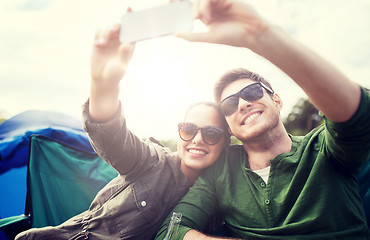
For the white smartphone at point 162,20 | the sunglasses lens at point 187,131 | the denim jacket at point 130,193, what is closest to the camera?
the white smartphone at point 162,20

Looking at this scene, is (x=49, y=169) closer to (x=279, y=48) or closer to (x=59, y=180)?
(x=59, y=180)

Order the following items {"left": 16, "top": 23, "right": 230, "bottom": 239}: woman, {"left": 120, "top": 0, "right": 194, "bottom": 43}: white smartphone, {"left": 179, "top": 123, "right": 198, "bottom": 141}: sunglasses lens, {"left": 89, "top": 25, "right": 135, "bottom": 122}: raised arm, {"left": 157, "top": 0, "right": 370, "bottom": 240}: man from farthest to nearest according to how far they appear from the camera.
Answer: {"left": 179, "top": 123, "right": 198, "bottom": 141}: sunglasses lens
{"left": 16, "top": 23, "right": 230, "bottom": 239}: woman
{"left": 89, "top": 25, "right": 135, "bottom": 122}: raised arm
{"left": 157, "top": 0, "right": 370, "bottom": 240}: man
{"left": 120, "top": 0, "right": 194, "bottom": 43}: white smartphone

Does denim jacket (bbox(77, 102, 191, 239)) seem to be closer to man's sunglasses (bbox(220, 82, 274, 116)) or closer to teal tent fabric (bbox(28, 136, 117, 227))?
man's sunglasses (bbox(220, 82, 274, 116))

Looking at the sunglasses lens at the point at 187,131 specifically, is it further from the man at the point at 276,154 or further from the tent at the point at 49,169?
the tent at the point at 49,169

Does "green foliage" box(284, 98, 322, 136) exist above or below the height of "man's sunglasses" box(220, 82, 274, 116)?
above

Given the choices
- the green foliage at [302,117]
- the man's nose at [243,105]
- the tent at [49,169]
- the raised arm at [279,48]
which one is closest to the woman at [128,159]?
the man's nose at [243,105]

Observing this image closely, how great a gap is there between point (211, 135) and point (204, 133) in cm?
7

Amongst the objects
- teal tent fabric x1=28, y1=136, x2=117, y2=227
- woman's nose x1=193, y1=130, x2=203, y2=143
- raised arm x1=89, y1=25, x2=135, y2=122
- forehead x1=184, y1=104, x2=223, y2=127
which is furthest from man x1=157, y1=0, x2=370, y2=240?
teal tent fabric x1=28, y1=136, x2=117, y2=227

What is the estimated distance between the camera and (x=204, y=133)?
2361 mm

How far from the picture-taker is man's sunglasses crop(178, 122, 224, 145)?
2.36 m

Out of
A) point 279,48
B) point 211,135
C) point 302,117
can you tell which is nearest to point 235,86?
point 211,135

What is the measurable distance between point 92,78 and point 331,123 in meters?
1.53

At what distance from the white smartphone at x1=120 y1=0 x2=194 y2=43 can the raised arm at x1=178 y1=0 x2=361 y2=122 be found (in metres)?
0.06

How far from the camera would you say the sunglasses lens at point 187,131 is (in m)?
2.41
